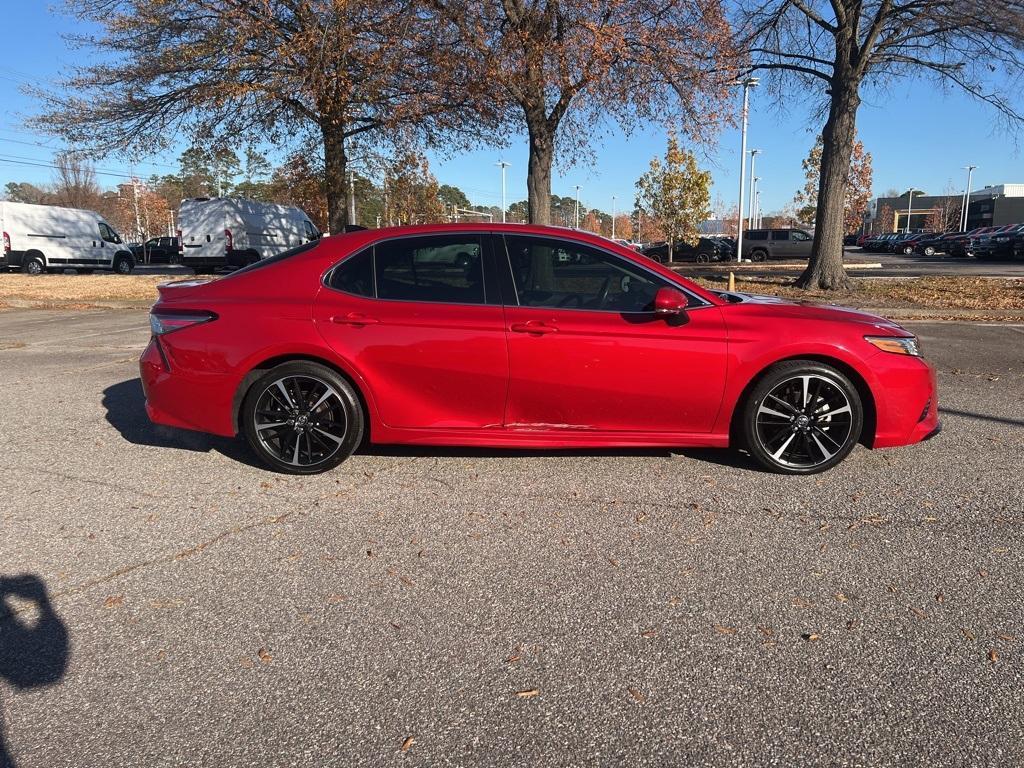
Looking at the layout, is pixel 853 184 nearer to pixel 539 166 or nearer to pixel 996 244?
pixel 996 244

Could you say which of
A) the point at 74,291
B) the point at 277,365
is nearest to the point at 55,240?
the point at 74,291

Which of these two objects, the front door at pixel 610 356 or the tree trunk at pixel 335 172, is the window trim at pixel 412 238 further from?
the tree trunk at pixel 335 172

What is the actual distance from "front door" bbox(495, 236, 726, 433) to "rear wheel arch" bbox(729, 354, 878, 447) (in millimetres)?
178

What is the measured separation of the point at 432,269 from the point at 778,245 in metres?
40.0

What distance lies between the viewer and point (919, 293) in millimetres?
15844

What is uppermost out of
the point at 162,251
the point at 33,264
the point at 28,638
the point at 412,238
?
the point at 162,251

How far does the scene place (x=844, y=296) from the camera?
604 inches

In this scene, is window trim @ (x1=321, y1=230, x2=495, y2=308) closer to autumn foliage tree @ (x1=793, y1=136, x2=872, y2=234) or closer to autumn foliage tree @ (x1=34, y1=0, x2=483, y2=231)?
autumn foliage tree @ (x1=34, y1=0, x2=483, y2=231)

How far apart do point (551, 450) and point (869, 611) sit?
2.38 metres

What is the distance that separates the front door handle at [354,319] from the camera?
4.30 meters

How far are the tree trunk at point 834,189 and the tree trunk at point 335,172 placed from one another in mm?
12326

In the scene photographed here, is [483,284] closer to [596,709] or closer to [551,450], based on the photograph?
[551,450]

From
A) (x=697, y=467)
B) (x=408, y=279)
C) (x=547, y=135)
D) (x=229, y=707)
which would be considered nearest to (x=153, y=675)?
(x=229, y=707)

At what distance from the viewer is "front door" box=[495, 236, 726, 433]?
4.21 metres
